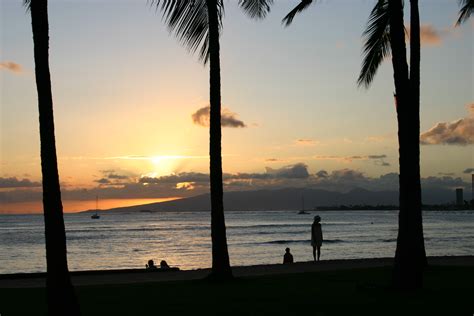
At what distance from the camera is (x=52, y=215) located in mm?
9805

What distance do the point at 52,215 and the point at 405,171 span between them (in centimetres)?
662

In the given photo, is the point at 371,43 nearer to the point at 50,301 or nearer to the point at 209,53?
the point at 209,53

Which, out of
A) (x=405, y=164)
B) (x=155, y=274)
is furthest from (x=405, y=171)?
(x=155, y=274)

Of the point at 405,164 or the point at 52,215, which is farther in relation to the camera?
the point at 405,164

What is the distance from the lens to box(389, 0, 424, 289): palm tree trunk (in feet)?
42.8

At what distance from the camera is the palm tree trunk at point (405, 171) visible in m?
13.1

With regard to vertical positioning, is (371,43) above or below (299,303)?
above

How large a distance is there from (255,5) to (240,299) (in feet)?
23.2

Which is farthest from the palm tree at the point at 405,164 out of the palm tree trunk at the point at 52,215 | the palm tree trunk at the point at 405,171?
the palm tree trunk at the point at 52,215

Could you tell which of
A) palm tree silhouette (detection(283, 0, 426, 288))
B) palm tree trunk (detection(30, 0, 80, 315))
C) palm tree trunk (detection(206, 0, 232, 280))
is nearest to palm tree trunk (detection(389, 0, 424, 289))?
palm tree silhouette (detection(283, 0, 426, 288))

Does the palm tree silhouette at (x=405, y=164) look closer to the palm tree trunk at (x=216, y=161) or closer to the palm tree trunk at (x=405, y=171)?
the palm tree trunk at (x=405, y=171)

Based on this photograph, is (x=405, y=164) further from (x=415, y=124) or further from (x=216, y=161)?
(x=216, y=161)

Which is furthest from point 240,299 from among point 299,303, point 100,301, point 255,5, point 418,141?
point 255,5

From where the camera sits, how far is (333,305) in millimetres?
11438
